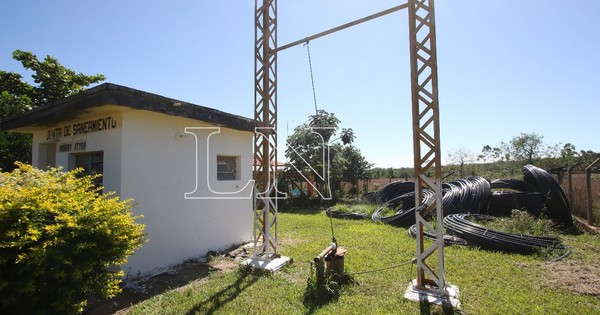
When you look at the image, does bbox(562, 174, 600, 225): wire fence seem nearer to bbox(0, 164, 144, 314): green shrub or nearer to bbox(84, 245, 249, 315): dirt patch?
bbox(84, 245, 249, 315): dirt patch

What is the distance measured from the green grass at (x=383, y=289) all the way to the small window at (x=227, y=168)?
246cm

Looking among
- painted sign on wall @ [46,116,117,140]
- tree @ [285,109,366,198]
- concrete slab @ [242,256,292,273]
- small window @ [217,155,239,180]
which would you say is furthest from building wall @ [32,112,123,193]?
tree @ [285,109,366,198]

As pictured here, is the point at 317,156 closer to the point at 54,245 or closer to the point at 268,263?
the point at 268,263

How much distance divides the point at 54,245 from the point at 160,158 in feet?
10.5

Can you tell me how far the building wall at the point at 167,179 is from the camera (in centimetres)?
553

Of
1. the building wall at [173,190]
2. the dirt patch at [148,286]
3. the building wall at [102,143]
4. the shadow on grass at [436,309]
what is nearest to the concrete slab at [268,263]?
the dirt patch at [148,286]

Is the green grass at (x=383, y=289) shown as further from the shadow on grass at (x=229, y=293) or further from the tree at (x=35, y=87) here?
the tree at (x=35, y=87)

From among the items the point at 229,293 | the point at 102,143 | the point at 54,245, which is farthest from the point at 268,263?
the point at 102,143

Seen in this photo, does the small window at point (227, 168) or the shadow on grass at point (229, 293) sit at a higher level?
the small window at point (227, 168)

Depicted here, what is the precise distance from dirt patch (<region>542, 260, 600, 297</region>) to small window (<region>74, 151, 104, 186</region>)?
843cm

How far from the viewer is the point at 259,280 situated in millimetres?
5129

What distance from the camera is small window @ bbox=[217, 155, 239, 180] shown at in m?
7.52

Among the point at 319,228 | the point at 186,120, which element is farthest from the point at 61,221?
the point at 319,228

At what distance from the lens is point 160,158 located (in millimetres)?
6086
